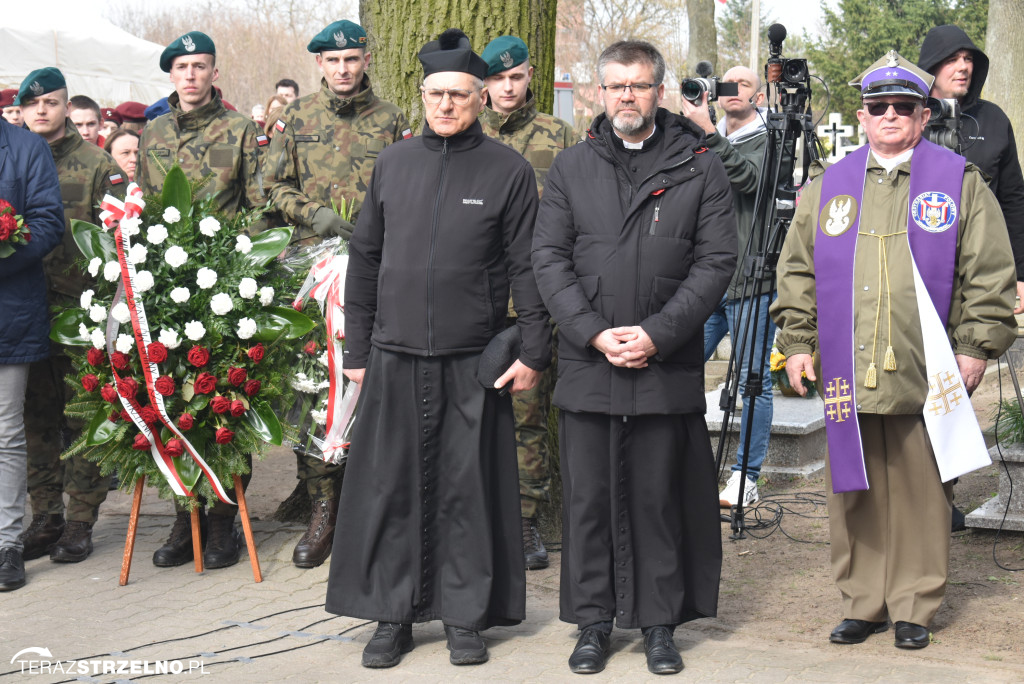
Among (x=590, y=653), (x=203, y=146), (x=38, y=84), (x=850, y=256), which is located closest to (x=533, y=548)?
(x=590, y=653)

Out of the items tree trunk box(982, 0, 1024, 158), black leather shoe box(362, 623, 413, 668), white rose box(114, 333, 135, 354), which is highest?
tree trunk box(982, 0, 1024, 158)

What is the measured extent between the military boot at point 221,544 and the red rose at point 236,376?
815 millimetres

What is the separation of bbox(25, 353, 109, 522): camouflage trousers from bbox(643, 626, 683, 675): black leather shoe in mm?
3199

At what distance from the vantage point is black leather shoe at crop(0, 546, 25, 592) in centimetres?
545

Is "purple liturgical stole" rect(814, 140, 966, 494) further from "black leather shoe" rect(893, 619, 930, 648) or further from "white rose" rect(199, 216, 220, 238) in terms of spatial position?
"white rose" rect(199, 216, 220, 238)

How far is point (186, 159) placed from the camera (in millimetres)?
6066

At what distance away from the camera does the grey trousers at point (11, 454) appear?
220 inches

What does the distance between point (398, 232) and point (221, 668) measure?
1.77 metres

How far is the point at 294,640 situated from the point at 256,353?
1.41 metres

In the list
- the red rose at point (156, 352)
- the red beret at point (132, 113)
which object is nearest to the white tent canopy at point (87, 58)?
the red beret at point (132, 113)

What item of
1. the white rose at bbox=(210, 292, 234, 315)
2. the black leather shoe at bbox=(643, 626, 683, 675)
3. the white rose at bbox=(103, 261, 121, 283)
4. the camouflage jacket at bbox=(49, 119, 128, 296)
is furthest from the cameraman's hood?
the camouflage jacket at bbox=(49, 119, 128, 296)

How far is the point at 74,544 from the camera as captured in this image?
596 centimetres

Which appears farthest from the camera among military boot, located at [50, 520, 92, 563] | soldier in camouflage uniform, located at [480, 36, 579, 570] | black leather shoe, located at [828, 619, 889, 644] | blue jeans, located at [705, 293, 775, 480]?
blue jeans, located at [705, 293, 775, 480]

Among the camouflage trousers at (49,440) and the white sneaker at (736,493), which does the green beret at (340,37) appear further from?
the white sneaker at (736,493)
